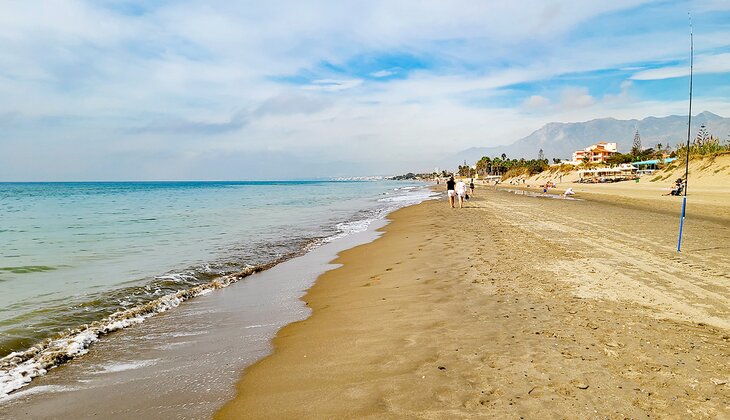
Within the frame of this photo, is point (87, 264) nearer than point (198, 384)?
No

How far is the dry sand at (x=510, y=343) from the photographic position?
3.36m

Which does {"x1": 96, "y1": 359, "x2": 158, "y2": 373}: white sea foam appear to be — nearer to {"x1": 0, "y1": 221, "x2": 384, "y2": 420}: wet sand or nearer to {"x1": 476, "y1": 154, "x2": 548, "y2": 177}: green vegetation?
{"x1": 0, "y1": 221, "x2": 384, "y2": 420}: wet sand

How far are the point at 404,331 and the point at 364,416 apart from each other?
200 centimetres

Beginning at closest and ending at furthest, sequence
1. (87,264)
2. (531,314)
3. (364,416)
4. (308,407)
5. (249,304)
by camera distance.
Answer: (364,416) < (308,407) < (531,314) < (249,304) < (87,264)

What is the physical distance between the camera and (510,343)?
458 cm

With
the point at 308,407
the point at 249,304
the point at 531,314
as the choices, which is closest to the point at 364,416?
the point at 308,407

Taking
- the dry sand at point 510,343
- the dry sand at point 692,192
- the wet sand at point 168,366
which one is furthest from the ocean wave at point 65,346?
the dry sand at point 692,192

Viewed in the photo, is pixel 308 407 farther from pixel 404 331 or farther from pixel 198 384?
pixel 404 331

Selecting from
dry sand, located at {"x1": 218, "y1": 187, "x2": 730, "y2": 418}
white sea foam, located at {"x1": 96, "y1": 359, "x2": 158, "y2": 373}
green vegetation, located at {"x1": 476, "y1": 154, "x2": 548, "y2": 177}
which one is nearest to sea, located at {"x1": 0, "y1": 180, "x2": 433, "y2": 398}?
white sea foam, located at {"x1": 96, "y1": 359, "x2": 158, "y2": 373}

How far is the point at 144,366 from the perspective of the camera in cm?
481

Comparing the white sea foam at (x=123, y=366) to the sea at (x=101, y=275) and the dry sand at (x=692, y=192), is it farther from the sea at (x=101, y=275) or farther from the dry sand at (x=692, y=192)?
the dry sand at (x=692, y=192)

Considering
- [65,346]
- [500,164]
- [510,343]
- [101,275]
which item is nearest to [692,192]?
[510,343]

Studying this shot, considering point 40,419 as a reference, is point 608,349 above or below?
above

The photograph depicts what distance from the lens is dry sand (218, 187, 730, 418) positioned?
11.0 ft
